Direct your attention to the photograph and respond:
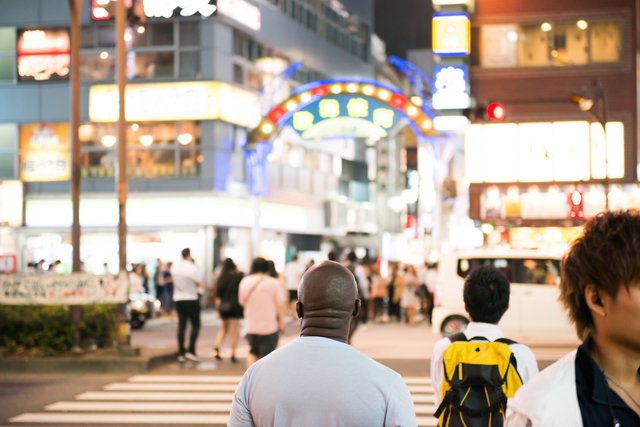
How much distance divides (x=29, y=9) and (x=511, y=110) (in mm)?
20129

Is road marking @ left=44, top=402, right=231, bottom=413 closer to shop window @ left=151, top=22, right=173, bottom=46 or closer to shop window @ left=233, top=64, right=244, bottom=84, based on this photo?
shop window @ left=151, top=22, right=173, bottom=46

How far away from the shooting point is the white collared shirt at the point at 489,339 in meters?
4.41

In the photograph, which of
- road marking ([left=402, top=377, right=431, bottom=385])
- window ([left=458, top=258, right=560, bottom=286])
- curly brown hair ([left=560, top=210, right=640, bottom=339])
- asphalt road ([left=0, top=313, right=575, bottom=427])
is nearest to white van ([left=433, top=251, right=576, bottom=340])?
window ([left=458, top=258, right=560, bottom=286])

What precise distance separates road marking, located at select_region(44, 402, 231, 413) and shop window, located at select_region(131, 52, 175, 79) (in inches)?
920

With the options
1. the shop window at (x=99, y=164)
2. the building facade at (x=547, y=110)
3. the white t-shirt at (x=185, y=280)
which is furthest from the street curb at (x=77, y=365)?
the shop window at (x=99, y=164)

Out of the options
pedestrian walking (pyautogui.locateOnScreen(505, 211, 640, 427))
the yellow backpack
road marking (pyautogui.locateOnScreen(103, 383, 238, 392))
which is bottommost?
road marking (pyautogui.locateOnScreen(103, 383, 238, 392))

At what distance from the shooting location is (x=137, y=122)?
3203cm

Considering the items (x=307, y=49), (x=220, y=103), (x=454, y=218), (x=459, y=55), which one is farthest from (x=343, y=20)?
(x=459, y=55)

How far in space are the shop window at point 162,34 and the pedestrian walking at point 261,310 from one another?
23175mm

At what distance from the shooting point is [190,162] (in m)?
32.1

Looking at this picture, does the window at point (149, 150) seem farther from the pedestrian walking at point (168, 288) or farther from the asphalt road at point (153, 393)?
the asphalt road at point (153, 393)

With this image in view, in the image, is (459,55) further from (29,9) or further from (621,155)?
(29,9)

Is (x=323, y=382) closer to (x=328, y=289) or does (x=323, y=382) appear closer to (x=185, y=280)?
(x=328, y=289)

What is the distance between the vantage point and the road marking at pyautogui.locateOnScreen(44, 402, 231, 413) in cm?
979
